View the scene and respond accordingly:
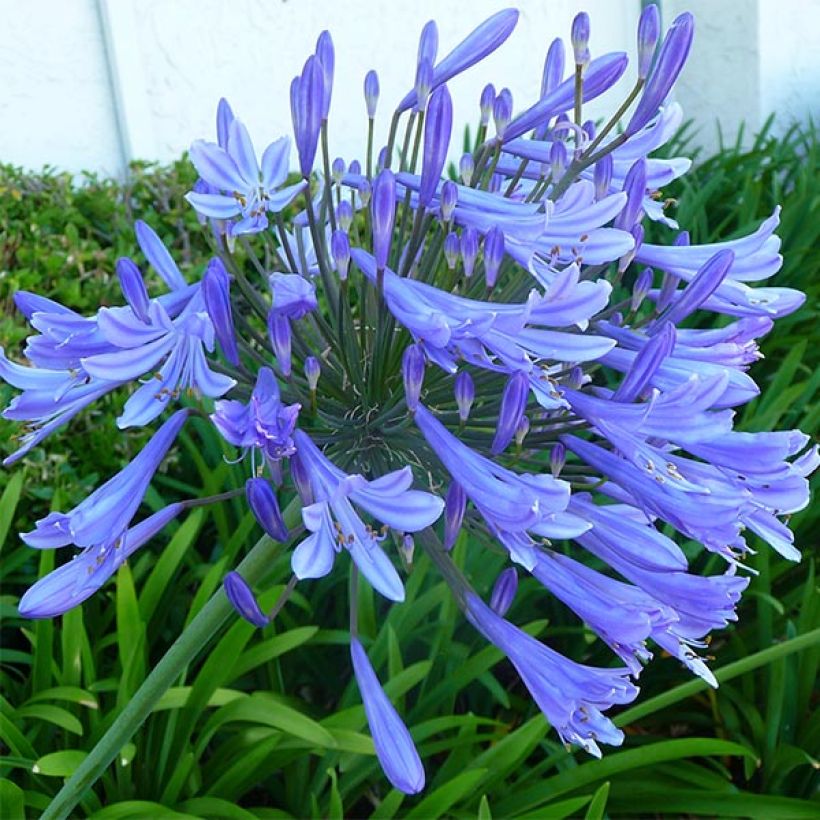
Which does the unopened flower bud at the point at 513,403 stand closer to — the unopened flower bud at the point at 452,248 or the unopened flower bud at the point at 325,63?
the unopened flower bud at the point at 452,248

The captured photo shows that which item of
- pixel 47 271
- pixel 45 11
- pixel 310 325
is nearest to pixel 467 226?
pixel 310 325

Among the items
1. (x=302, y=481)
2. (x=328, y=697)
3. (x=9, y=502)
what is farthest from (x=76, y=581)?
(x=328, y=697)

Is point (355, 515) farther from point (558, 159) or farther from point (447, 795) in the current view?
point (447, 795)

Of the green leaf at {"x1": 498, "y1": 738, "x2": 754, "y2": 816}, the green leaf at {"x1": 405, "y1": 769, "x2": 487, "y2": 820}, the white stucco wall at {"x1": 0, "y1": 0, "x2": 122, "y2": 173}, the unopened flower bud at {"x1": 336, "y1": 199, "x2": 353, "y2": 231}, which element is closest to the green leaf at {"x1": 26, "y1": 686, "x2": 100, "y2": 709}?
the green leaf at {"x1": 405, "y1": 769, "x2": 487, "y2": 820}

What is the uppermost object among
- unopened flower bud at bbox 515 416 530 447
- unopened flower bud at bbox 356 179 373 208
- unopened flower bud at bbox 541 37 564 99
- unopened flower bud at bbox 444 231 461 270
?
unopened flower bud at bbox 541 37 564 99

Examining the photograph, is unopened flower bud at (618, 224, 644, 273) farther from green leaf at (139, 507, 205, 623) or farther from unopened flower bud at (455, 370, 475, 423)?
green leaf at (139, 507, 205, 623)

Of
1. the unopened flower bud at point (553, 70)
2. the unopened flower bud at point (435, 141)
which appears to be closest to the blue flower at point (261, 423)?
the unopened flower bud at point (435, 141)

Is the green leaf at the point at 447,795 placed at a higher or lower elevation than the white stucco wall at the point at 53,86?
lower
